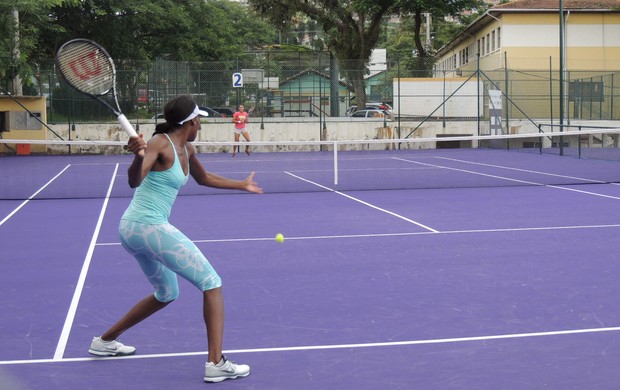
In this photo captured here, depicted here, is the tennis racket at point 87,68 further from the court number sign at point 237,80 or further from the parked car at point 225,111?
the parked car at point 225,111

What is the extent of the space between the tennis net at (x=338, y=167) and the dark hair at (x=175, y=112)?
11125 mm

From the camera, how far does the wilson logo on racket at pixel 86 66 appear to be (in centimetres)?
611

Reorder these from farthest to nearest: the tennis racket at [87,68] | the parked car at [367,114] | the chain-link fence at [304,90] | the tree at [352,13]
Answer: the tree at [352,13]
the parked car at [367,114]
the chain-link fence at [304,90]
the tennis racket at [87,68]

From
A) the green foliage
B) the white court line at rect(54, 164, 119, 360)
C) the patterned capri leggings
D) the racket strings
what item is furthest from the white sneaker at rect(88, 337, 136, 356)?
the green foliage

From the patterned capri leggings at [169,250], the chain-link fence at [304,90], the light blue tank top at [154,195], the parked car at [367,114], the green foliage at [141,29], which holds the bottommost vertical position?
the patterned capri leggings at [169,250]

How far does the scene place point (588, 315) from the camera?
6664 mm

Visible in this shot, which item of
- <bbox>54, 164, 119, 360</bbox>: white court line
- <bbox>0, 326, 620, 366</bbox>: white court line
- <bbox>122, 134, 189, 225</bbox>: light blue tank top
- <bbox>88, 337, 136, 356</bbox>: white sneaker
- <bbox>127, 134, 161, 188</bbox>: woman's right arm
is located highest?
<bbox>127, 134, 161, 188</bbox>: woman's right arm

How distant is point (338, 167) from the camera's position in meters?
24.7

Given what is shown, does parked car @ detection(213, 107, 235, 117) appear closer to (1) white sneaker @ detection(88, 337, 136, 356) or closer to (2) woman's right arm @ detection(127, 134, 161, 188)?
(1) white sneaker @ detection(88, 337, 136, 356)

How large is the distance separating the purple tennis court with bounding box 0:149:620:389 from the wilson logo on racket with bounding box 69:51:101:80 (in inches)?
68.8

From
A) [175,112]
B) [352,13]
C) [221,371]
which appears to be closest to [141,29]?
[352,13]

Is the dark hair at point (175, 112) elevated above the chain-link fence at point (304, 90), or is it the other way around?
the chain-link fence at point (304, 90)

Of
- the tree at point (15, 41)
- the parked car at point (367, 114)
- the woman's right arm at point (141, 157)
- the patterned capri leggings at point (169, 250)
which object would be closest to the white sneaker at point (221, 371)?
the patterned capri leggings at point (169, 250)

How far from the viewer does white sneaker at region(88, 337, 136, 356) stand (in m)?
5.61
